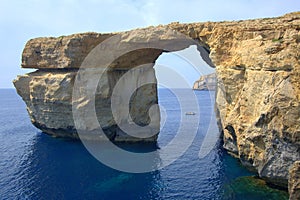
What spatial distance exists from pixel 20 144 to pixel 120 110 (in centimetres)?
1682

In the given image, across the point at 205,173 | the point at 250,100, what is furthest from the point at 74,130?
the point at 250,100

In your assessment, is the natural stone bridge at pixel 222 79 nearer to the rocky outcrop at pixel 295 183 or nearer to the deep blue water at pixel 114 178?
the deep blue water at pixel 114 178

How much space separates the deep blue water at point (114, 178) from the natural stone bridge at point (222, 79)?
8.04ft

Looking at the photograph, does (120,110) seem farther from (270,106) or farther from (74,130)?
(270,106)

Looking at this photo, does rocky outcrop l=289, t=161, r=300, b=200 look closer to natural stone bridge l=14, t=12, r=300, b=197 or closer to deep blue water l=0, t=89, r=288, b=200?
natural stone bridge l=14, t=12, r=300, b=197

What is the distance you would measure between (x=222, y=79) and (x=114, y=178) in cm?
1532

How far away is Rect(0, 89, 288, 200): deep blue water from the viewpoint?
2414 centimetres

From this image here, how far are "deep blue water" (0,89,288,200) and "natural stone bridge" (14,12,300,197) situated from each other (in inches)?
96.5

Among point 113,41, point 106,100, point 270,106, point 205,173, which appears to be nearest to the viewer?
point 270,106

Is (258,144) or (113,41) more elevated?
(113,41)

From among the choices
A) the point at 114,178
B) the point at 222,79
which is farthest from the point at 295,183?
the point at 114,178

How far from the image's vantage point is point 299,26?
2458cm

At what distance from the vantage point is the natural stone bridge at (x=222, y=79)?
21.2m

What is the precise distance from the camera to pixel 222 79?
93.0 feet
